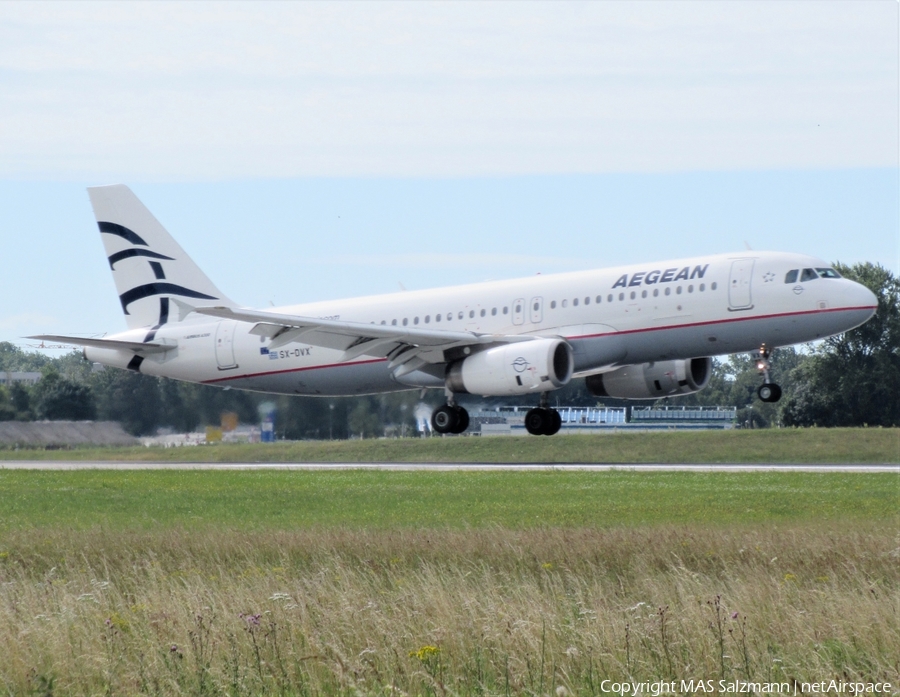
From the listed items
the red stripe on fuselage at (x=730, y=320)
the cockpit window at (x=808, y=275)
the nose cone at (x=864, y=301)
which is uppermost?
the cockpit window at (x=808, y=275)

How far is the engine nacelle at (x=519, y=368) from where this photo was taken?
33781 millimetres

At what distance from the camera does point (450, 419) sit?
3738cm

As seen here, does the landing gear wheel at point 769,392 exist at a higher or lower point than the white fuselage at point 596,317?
lower

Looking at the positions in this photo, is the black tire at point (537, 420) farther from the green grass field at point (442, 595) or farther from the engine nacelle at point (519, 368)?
the green grass field at point (442, 595)

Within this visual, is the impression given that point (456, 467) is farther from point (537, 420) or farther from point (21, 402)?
point (21, 402)

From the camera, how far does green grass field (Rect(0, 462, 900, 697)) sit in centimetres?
1026

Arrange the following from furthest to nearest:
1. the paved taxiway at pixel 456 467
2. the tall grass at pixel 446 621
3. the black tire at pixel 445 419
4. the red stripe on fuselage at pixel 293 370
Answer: the paved taxiway at pixel 456 467
the red stripe on fuselage at pixel 293 370
the black tire at pixel 445 419
the tall grass at pixel 446 621

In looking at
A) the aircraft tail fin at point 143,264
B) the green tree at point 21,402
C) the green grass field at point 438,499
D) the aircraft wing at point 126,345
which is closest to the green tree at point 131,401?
the green tree at point 21,402

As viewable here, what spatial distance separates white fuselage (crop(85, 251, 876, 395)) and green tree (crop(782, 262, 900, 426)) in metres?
45.3

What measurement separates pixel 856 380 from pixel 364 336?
1967 inches

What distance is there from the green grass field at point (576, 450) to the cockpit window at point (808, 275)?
21196mm

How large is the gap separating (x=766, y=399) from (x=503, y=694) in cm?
2426

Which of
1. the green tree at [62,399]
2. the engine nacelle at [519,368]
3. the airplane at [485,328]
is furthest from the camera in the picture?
the green tree at [62,399]

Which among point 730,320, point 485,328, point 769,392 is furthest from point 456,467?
point 769,392
